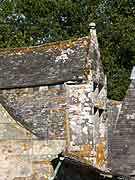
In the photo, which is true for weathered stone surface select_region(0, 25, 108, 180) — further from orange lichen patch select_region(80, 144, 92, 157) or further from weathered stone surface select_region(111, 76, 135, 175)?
weathered stone surface select_region(111, 76, 135, 175)

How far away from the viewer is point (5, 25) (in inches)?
1474

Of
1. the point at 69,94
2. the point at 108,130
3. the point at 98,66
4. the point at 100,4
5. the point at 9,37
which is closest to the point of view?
the point at 69,94

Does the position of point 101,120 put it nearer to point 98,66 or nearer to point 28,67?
point 98,66

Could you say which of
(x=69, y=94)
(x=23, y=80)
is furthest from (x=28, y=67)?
(x=69, y=94)

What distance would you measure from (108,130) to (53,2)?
22047mm

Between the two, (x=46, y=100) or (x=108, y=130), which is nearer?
(x=46, y=100)

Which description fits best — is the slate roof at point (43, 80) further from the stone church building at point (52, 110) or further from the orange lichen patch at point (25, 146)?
the orange lichen patch at point (25, 146)

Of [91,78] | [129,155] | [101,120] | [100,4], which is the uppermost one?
[100,4]

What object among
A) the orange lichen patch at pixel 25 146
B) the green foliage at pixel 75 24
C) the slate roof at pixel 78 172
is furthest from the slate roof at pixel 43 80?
the green foliage at pixel 75 24

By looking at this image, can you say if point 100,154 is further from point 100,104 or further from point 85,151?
point 100,104

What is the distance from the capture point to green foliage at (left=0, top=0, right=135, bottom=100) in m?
35.5

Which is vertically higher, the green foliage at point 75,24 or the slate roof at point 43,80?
the green foliage at point 75,24

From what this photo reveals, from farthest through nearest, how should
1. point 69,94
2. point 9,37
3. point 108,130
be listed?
point 9,37
point 108,130
point 69,94

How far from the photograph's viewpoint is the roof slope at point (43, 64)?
15461 mm
